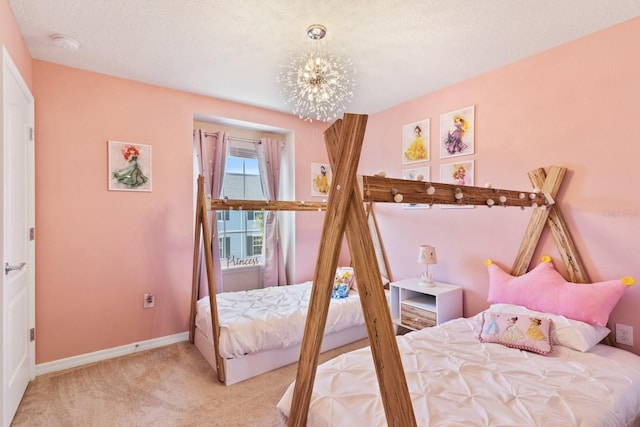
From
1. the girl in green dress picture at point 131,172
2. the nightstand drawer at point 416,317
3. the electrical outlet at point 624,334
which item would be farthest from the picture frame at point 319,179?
the electrical outlet at point 624,334

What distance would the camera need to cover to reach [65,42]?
7.20ft

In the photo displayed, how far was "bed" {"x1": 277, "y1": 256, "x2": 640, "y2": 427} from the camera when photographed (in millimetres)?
1304

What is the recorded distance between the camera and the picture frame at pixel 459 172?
2.88 metres

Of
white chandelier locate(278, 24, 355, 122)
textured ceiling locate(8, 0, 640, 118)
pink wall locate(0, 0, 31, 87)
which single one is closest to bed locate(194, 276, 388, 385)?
white chandelier locate(278, 24, 355, 122)

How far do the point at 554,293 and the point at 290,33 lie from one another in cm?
260

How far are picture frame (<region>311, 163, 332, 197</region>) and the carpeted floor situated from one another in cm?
212

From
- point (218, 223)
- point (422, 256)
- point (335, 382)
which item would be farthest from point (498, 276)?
point (218, 223)

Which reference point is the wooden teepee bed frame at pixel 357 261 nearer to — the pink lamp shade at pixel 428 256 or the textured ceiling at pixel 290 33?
the textured ceiling at pixel 290 33

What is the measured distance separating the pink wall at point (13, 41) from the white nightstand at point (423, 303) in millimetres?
3414

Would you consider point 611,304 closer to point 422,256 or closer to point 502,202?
point 502,202

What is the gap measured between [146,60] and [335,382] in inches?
108

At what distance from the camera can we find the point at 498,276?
2.51 meters

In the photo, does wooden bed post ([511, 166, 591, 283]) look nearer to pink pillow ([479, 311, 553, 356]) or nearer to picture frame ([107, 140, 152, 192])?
pink pillow ([479, 311, 553, 356])

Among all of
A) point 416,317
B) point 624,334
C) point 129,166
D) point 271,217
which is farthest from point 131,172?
point 624,334
